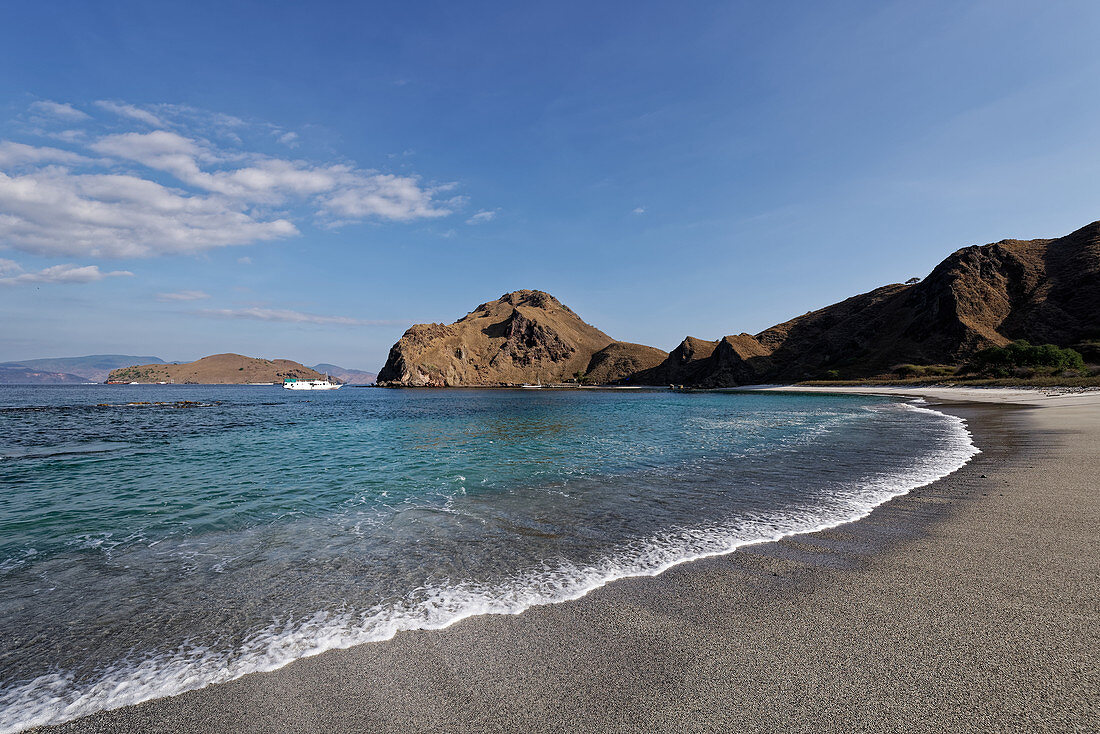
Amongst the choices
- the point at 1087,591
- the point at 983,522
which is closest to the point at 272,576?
the point at 1087,591

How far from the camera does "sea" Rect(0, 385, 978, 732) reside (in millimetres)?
5148

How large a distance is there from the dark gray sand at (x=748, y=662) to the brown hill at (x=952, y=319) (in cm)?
14666

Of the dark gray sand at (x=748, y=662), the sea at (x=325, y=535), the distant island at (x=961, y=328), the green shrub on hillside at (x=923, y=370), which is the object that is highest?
the distant island at (x=961, y=328)

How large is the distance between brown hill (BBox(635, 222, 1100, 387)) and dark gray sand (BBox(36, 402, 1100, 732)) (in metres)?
147

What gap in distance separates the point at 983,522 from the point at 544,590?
28.5 feet

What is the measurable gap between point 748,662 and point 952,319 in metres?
165

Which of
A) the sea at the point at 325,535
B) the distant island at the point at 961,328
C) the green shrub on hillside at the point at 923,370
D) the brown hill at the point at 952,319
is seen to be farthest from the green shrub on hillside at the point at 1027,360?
the sea at the point at 325,535

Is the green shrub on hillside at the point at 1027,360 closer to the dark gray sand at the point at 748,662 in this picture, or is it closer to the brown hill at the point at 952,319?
the brown hill at the point at 952,319

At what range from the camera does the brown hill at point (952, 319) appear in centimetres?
11244

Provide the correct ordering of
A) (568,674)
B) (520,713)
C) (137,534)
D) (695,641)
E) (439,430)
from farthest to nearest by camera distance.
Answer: (439,430)
(137,534)
(695,641)
(568,674)
(520,713)

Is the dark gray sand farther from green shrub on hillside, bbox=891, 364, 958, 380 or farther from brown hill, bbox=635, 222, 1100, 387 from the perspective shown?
brown hill, bbox=635, 222, 1100, 387

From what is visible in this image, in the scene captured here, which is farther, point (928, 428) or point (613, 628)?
point (928, 428)

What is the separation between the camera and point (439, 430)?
3173 cm

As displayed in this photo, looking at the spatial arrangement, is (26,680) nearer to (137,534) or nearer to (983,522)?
(137,534)
